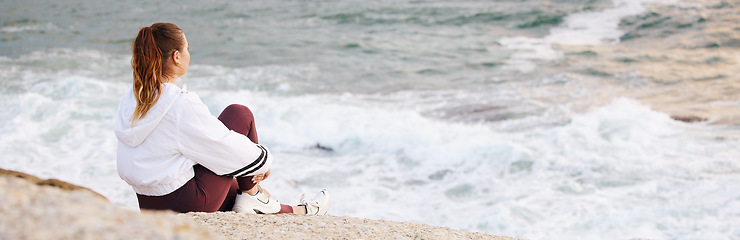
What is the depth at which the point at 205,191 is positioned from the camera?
302cm

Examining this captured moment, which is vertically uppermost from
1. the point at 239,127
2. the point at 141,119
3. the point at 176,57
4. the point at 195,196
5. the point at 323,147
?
the point at 176,57

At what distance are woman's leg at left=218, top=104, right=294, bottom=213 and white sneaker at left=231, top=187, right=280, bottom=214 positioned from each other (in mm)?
26

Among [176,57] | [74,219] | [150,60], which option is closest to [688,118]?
[176,57]

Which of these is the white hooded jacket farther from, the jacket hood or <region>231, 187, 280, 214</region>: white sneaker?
<region>231, 187, 280, 214</region>: white sneaker

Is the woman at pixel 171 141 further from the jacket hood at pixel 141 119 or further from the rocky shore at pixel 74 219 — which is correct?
the rocky shore at pixel 74 219

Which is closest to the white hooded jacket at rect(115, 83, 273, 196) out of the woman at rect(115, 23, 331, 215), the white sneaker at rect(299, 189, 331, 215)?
the woman at rect(115, 23, 331, 215)

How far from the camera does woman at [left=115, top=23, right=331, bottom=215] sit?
2.78 meters

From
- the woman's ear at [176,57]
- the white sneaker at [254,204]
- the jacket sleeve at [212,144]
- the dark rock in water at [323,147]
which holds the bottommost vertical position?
the dark rock in water at [323,147]

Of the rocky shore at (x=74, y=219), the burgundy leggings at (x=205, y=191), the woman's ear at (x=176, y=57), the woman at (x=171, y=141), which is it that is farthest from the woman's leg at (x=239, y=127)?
the rocky shore at (x=74, y=219)

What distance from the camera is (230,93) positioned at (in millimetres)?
9914

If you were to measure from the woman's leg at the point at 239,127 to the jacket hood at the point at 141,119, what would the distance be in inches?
14.8

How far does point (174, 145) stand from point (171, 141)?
0.9 inches

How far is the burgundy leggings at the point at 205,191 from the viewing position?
117 inches

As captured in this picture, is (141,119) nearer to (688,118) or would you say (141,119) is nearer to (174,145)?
(174,145)
